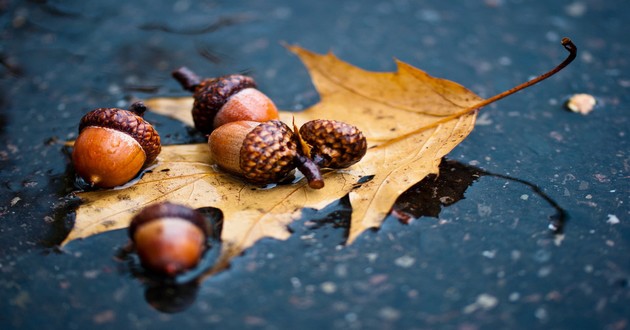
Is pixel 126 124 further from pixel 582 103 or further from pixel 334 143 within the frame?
pixel 582 103

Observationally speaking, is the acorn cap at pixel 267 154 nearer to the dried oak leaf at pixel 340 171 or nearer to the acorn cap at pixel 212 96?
the dried oak leaf at pixel 340 171

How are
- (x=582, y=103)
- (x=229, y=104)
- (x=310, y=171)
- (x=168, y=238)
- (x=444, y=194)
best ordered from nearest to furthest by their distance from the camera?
(x=168, y=238) < (x=310, y=171) < (x=444, y=194) < (x=229, y=104) < (x=582, y=103)

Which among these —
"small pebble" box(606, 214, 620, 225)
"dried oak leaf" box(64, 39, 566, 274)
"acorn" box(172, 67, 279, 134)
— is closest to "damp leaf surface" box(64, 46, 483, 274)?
"dried oak leaf" box(64, 39, 566, 274)

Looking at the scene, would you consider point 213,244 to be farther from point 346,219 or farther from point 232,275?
point 346,219

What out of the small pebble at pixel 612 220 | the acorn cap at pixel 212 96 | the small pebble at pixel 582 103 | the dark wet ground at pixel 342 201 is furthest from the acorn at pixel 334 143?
the small pebble at pixel 582 103

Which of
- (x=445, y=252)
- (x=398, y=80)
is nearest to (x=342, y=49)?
(x=398, y=80)

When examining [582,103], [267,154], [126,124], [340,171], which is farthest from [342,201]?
[582,103]

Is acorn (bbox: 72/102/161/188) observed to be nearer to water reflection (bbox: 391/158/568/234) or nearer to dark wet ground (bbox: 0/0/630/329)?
dark wet ground (bbox: 0/0/630/329)

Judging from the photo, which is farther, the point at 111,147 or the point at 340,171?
the point at 340,171
